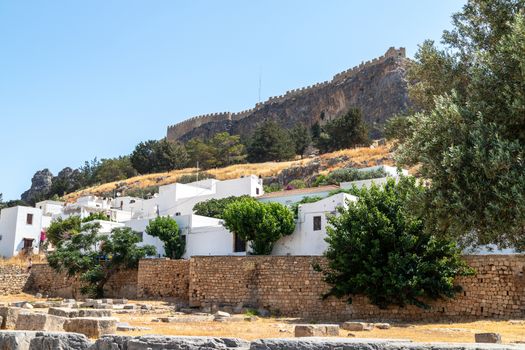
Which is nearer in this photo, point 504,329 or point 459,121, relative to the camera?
point 459,121

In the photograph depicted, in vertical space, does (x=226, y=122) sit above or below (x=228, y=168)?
above

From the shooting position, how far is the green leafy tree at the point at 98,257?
29.7m

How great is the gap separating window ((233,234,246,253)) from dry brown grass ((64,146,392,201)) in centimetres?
2633

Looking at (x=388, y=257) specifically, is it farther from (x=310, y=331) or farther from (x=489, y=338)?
(x=310, y=331)

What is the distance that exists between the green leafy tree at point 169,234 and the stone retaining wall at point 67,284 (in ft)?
15.7

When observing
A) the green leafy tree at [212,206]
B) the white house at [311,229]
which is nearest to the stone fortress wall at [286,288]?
the white house at [311,229]

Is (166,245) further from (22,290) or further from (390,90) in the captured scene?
(390,90)

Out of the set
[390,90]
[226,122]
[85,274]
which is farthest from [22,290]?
[226,122]

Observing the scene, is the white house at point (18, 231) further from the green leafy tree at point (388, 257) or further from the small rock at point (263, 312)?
the green leafy tree at point (388, 257)

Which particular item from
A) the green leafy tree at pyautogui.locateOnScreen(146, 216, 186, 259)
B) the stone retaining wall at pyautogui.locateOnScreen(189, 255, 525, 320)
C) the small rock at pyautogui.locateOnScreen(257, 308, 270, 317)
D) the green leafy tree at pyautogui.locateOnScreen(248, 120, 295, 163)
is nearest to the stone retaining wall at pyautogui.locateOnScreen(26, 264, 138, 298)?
the green leafy tree at pyautogui.locateOnScreen(146, 216, 186, 259)

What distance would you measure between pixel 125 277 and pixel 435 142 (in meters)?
23.5

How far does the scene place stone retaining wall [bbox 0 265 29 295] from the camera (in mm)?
35594

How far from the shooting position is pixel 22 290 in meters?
35.6

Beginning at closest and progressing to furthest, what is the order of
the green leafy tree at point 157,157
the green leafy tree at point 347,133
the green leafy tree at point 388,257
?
1. the green leafy tree at point 388,257
2. the green leafy tree at point 347,133
3. the green leafy tree at point 157,157
